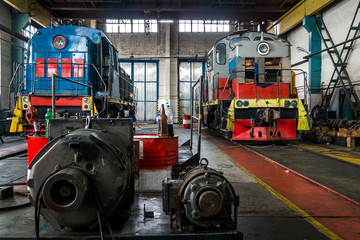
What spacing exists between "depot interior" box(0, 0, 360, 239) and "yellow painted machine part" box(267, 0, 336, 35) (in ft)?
0.15

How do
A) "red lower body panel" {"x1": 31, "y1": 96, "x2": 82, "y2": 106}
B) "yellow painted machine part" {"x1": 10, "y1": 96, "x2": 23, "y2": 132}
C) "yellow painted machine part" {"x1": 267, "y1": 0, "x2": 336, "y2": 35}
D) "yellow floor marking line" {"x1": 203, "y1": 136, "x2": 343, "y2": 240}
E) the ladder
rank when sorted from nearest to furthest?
"yellow floor marking line" {"x1": 203, "y1": 136, "x2": 343, "y2": 240}, "yellow painted machine part" {"x1": 10, "y1": 96, "x2": 23, "y2": 132}, "red lower body panel" {"x1": 31, "y1": 96, "x2": 82, "y2": 106}, the ladder, "yellow painted machine part" {"x1": 267, "y1": 0, "x2": 336, "y2": 35}

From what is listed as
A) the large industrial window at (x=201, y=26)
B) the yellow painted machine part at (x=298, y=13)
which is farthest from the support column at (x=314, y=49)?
the large industrial window at (x=201, y=26)

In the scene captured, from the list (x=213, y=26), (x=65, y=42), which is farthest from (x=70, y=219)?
(x=213, y=26)

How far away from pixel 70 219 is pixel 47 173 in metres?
0.31

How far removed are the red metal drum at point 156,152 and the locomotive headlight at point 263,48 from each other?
4.74 m

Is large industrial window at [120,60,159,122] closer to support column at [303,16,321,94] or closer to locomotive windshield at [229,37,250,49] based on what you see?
locomotive windshield at [229,37,250,49]

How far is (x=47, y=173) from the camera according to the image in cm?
147

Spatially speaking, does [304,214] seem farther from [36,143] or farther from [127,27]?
[127,27]

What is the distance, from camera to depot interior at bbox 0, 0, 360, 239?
6.84 ft

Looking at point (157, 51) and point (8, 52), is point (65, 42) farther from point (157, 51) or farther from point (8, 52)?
point (157, 51)

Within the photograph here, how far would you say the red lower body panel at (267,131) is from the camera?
20.7ft

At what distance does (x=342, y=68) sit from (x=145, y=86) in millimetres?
12591

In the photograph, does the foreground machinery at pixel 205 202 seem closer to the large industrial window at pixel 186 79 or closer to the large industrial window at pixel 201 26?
the large industrial window at pixel 186 79

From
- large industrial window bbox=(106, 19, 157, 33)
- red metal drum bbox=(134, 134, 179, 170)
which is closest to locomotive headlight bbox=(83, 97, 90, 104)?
red metal drum bbox=(134, 134, 179, 170)
